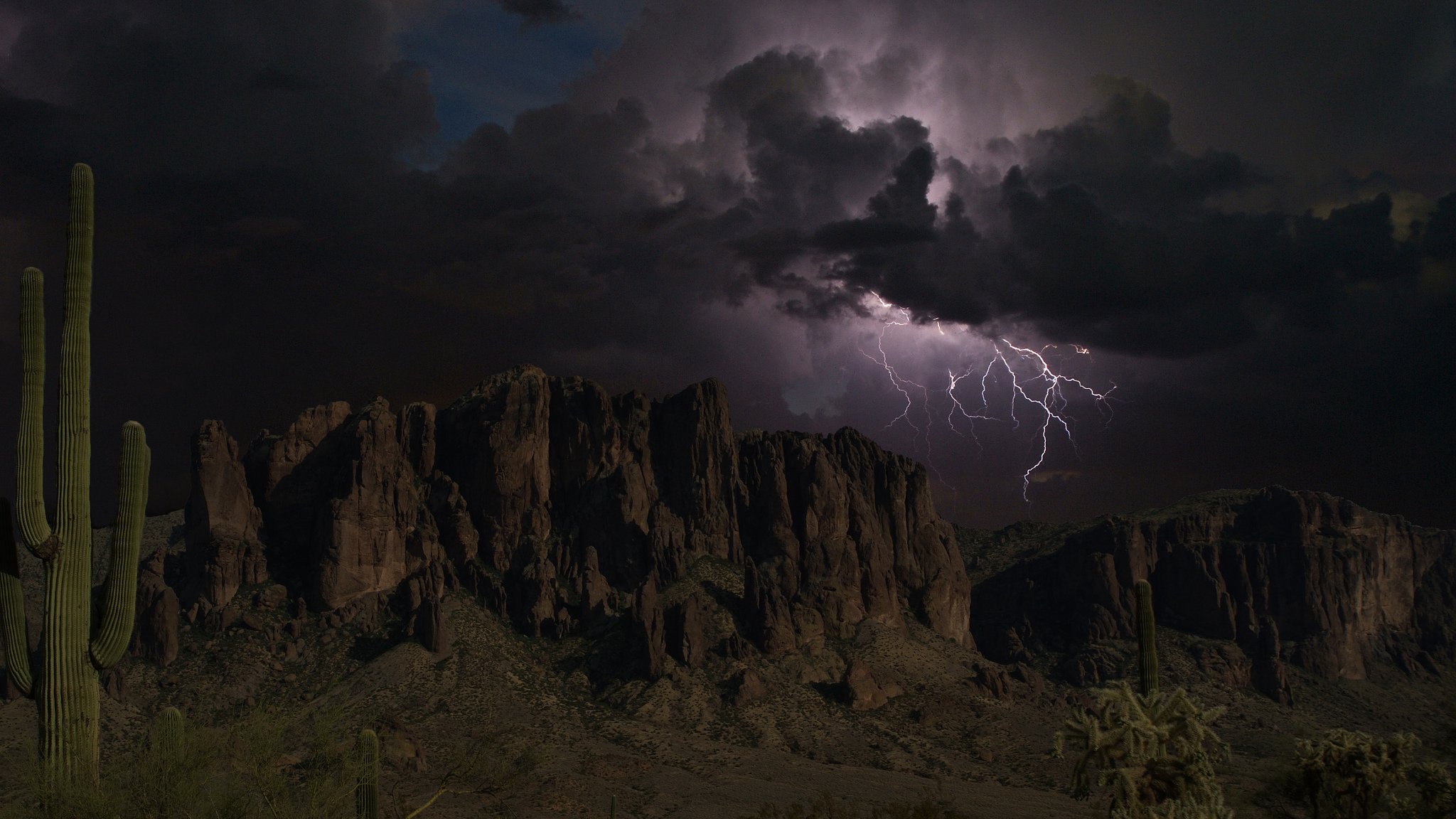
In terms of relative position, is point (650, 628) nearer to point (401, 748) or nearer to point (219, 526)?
point (401, 748)

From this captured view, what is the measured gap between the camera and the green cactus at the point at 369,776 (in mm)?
36375

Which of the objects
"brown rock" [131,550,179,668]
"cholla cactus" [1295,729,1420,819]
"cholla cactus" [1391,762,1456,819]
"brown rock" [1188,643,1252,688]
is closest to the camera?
"cholla cactus" [1391,762,1456,819]

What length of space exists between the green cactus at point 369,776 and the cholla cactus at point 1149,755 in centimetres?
2365

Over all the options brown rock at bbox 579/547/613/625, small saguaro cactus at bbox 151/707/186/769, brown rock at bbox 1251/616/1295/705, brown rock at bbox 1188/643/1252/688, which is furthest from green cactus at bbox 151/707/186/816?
brown rock at bbox 1251/616/1295/705

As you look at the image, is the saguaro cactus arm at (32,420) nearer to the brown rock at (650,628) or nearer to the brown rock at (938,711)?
the brown rock at (650,628)

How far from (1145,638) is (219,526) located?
130m

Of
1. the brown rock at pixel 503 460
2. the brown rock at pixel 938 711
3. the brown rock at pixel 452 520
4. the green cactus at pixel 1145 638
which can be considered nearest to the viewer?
the green cactus at pixel 1145 638

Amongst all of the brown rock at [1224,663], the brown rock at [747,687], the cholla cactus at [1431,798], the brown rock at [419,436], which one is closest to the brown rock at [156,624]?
the brown rock at [419,436]

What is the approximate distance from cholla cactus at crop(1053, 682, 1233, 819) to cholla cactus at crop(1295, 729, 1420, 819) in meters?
11.1

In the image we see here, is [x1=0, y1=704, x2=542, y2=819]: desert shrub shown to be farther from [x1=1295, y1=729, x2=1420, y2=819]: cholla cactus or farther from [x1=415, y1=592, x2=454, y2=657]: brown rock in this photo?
[x1=415, y1=592, x2=454, y2=657]: brown rock

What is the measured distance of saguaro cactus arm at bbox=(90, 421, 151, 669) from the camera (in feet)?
82.5

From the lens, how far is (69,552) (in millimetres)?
24656

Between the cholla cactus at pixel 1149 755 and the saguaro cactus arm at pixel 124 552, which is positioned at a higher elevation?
the saguaro cactus arm at pixel 124 552

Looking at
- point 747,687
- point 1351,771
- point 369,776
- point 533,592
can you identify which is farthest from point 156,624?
point 1351,771
